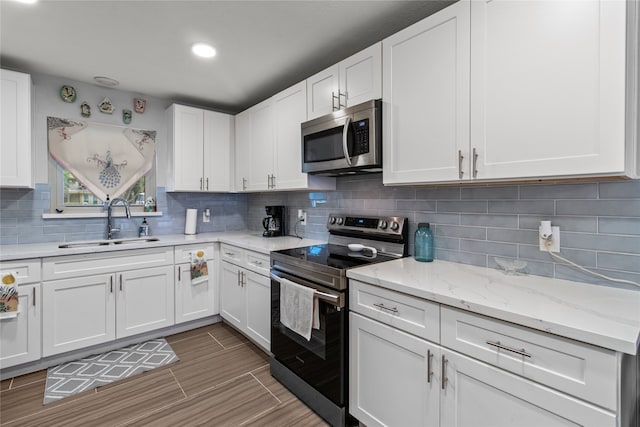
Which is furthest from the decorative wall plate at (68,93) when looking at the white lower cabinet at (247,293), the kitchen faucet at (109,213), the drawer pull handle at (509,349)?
the drawer pull handle at (509,349)

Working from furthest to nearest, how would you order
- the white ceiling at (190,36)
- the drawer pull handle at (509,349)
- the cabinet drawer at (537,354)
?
the white ceiling at (190,36)
the drawer pull handle at (509,349)
the cabinet drawer at (537,354)

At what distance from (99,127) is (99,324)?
6.00ft

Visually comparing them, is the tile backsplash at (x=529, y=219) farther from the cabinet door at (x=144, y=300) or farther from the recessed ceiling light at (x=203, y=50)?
the cabinet door at (x=144, y=300)

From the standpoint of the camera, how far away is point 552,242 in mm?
1479

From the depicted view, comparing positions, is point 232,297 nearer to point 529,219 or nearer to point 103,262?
point 103,262

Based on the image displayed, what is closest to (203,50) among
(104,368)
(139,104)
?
(139,104)

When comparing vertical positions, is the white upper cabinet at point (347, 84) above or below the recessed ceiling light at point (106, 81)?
below

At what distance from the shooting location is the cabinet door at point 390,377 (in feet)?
4.40

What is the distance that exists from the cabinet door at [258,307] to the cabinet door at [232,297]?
0.12 meters

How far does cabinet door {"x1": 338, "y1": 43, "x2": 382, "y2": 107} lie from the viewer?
73.6 inches

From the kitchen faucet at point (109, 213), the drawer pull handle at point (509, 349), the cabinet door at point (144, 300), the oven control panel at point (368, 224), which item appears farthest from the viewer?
the kitchen faucet at point (109, 213)

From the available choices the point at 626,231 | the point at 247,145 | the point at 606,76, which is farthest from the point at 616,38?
the point at 247,145

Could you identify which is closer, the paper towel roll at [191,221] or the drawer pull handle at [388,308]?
the drawer pull handle at [388,308]

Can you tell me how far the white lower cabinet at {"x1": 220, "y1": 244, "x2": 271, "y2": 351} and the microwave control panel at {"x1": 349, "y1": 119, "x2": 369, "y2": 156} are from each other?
1054 mm
